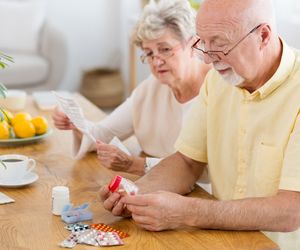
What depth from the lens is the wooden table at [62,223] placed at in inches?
60.2

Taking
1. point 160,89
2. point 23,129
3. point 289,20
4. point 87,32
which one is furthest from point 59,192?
point 87,32

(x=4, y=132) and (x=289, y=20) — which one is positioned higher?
(x=289, y=20)

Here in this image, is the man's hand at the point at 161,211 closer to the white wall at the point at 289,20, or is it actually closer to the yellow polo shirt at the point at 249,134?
the yellow polo shirt at the point at 249,134

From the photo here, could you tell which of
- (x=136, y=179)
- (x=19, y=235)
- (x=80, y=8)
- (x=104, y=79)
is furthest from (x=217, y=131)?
(x=80, y=8)

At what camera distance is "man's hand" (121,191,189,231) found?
62.1 inches

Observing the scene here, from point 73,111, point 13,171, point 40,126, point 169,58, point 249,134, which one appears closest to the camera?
point 249,134

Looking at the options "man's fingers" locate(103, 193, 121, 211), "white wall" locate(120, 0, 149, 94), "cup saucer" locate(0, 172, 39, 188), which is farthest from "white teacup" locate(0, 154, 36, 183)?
"white wall" locate(120, 0, 149, 94)

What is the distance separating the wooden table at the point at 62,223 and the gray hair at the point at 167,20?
48 cm

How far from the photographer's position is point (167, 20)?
7.75 feet

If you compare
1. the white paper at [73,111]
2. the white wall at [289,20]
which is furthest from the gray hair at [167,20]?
the white wall at [289,20]

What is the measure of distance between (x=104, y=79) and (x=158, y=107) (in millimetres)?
3368

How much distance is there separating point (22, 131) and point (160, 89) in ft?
1.75

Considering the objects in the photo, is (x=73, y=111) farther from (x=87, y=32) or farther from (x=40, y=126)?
(x=87, y=32)

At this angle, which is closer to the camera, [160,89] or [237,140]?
[237,140]
